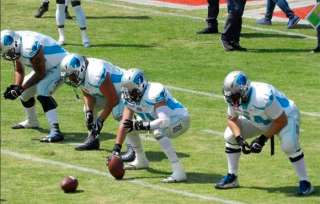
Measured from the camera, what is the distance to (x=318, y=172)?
12.5 meters

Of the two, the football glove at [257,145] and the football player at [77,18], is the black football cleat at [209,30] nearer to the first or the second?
the football player at [77,18]

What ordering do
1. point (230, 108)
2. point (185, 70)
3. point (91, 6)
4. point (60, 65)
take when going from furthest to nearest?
point (91, 6) < point (185, 70) < point (60, 65) < point (230, 108)

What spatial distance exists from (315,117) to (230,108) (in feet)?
A: 12.8

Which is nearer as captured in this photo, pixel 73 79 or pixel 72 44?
pixel 73 79

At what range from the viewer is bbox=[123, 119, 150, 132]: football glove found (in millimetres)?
11906

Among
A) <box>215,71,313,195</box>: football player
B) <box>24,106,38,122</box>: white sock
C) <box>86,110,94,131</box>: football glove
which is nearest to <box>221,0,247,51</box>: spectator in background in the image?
<box>24,106,38,122</box>: white sock

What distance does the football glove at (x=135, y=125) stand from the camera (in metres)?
11.9

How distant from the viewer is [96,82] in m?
13.1

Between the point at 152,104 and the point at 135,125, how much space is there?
12.4 inches

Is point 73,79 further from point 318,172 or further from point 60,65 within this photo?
point 318,172

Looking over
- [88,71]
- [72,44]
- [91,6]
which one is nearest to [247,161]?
[88,71]

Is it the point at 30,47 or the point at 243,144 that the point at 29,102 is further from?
the point at 243,144

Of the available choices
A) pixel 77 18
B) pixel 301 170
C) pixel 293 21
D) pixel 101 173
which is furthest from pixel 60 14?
pixel 301 170

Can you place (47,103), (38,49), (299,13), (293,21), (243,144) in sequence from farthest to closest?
(299,13) < (293,21) < (47,103) < (38,49) < (243,144)
